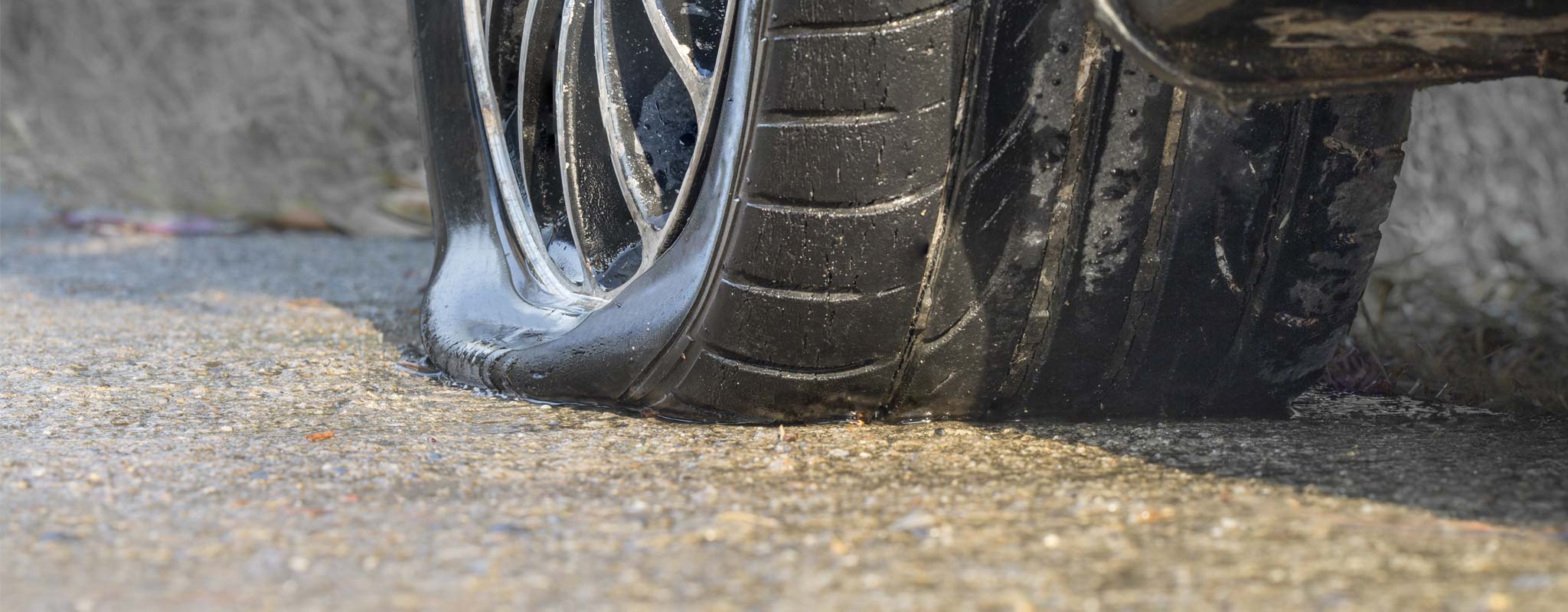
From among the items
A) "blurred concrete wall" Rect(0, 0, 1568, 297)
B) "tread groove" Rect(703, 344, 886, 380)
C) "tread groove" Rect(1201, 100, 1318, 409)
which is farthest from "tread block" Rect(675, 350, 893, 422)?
"blurred concrete wall" Rect(0, 0, 1568, 297)

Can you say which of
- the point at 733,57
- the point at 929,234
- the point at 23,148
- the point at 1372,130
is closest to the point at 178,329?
the point at 733,57

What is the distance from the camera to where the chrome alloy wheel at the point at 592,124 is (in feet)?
5.29

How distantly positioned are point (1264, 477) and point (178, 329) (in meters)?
1.83

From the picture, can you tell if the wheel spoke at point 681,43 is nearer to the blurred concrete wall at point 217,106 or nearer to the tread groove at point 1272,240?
the tread groove at point 1272,240

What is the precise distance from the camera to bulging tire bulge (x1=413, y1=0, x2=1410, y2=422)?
1.27 metres

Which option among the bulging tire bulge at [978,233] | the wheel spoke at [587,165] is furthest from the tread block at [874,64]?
the wheel spoke at [587,165]

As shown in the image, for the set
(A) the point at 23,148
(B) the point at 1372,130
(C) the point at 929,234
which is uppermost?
(B) the point at 1372,130

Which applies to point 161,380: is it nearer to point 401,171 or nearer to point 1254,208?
point 1254,208

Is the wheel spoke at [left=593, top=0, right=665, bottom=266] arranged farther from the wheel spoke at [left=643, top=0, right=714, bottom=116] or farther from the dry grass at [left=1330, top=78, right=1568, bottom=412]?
the dry grass at [left=1330, top=78, right=1568, bottom=412]

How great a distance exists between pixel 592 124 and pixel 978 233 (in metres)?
0.75

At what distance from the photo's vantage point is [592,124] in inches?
74.2

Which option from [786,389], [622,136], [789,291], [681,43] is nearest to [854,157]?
[789,291]

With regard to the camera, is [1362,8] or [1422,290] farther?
[1422,290]

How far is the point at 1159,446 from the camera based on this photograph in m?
1.35
